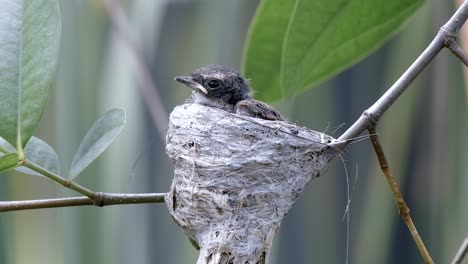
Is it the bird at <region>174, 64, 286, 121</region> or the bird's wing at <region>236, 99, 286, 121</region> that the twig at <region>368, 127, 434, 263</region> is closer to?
the bird's wing at <region>236, 99, 286, 121</region>

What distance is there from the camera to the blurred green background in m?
3.52

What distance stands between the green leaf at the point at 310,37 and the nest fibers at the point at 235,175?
12cm

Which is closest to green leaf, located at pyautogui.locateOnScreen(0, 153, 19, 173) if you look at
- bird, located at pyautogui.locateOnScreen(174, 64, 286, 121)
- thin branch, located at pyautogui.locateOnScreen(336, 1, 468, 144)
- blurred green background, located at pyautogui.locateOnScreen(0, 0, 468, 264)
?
→ thin branch, located at pyautogui.locateOnScreen(336, 1, 468, 144)

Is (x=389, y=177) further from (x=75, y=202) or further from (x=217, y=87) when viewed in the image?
(x=217, y=87)

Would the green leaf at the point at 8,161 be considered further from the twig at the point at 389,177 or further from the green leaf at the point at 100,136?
the twig at the point at 389,177

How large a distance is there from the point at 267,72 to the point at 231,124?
159 millimetres

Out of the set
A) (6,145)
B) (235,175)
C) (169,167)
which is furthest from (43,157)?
(169,167)

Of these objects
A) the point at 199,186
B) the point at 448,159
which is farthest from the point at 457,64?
the point at 199,186

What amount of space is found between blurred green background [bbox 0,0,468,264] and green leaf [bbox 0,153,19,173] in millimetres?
2184

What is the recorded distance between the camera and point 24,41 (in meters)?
1.24

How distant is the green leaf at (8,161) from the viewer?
3.69 ft

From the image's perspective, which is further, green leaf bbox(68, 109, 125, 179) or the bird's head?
the bird's head

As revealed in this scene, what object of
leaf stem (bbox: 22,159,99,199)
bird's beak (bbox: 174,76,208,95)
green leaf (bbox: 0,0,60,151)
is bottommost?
leaf stem (bbox: 22,159,99,199)

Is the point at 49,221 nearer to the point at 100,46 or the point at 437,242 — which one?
the point at 100,46
